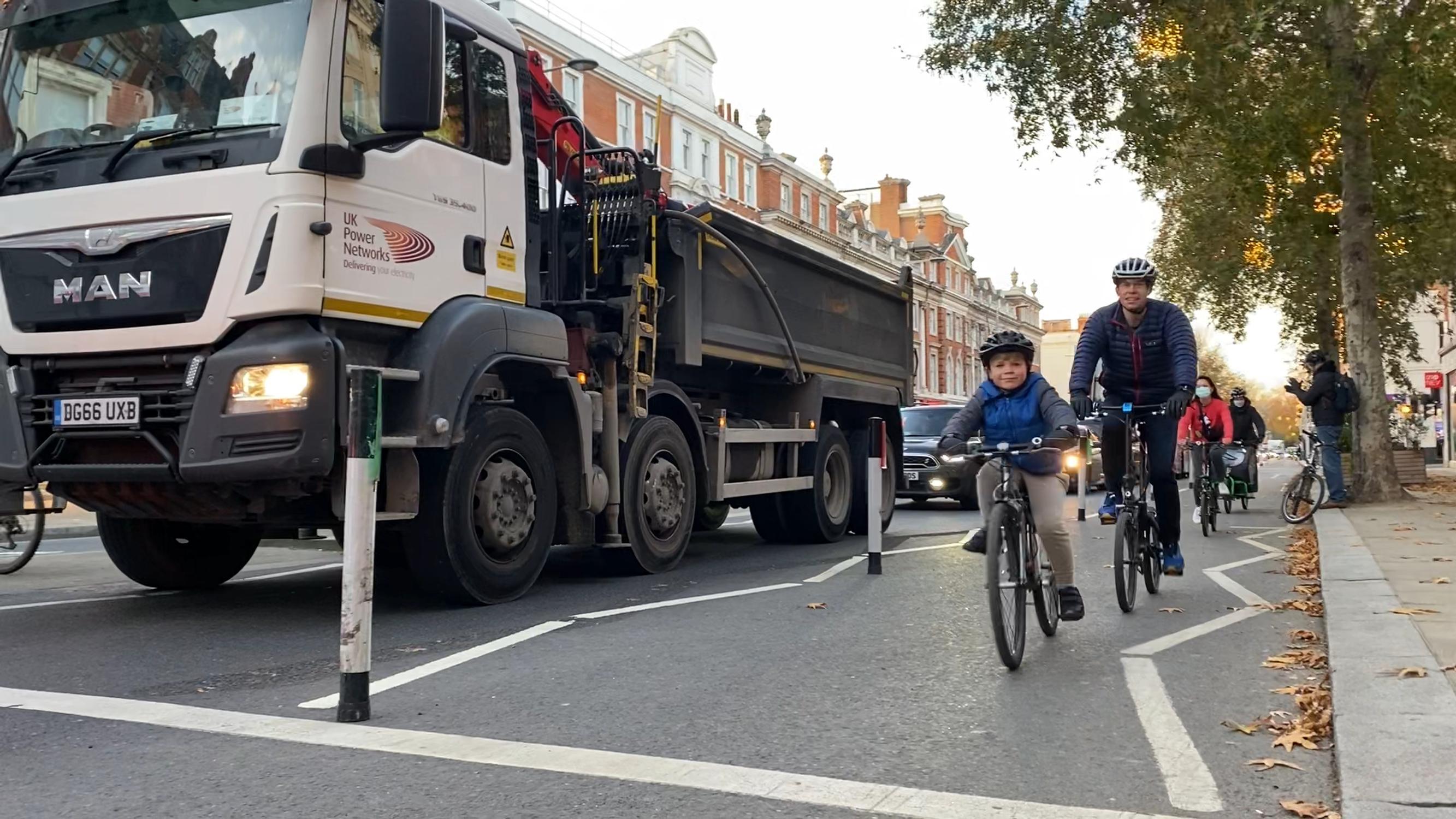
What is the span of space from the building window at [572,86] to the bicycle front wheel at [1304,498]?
26.8 meters

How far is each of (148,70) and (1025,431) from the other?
4581 mm

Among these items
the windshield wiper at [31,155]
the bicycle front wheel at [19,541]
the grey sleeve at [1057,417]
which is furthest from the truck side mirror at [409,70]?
the bicycle front wheel at [19,541]

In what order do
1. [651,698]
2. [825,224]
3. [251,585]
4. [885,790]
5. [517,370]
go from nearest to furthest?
[885,790], [651,698], [517,370], [251,585], [825,224]

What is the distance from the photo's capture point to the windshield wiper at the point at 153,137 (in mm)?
6051

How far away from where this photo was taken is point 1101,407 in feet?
24.4

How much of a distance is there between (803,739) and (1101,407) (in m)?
3.91

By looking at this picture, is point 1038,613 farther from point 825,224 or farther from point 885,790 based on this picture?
point 825,224

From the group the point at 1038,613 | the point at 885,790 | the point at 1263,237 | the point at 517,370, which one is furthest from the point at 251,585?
the point at 1263,237

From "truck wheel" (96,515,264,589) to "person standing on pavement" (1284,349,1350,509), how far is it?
1150 centimetres

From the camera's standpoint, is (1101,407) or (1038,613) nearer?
(1038,613)

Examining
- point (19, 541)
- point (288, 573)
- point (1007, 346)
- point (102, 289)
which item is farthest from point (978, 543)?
point (19, 541)

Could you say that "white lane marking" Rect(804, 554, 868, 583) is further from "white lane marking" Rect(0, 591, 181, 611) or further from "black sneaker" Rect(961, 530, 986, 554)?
"white lane marking" Rect(0, 591, 181, 611)

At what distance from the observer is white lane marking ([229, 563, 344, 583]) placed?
902 centimetres

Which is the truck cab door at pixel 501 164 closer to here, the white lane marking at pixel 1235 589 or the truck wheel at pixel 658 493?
the truck wheel at pixel 658 493
